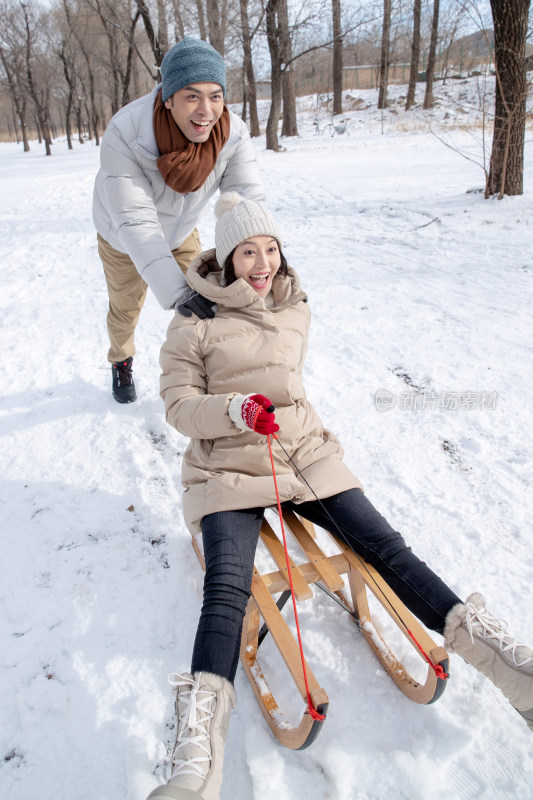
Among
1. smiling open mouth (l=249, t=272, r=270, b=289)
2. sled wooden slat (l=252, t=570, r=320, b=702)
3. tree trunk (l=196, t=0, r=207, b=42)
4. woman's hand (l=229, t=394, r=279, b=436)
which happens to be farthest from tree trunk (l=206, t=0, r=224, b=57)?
sled wooden slat (l=252, t=570, r=320, b=702)

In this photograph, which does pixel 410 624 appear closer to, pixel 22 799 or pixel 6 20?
pixel 22 799

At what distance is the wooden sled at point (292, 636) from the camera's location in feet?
4.50

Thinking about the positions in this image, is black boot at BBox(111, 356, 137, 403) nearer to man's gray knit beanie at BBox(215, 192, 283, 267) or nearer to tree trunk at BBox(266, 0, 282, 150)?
man's gray knit beanie at BBox(215, 192, 283, 267)

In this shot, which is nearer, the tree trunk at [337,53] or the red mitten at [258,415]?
the red mitten at [258,415]

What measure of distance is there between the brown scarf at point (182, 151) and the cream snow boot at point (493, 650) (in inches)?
76.3

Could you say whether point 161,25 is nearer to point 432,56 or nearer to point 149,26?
point 149,26

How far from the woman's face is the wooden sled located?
913 mm

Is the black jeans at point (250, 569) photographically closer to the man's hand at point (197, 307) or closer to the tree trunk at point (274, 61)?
the man's hand at point (197, 307)

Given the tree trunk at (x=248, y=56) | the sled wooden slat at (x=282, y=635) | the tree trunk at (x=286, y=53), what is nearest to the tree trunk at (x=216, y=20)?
the tree trunk at (x=248, y=56)

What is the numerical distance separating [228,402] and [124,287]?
1387mm

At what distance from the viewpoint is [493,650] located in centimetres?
142

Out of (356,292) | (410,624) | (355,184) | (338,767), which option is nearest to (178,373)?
(410,624)

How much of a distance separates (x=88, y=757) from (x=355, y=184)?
823 centimetres

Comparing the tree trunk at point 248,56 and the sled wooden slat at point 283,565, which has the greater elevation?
the tree trunk at point 248,56
